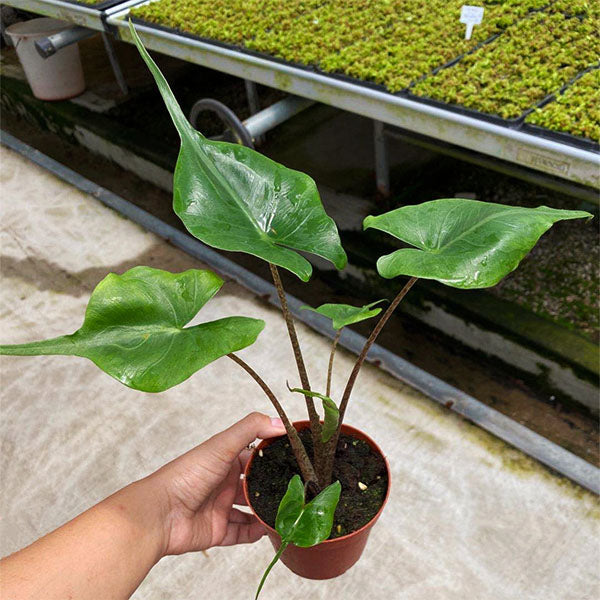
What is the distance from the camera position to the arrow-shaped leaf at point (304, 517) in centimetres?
86

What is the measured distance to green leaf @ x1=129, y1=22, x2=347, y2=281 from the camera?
866 mm

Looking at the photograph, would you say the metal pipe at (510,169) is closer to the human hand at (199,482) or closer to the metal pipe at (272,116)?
the metal pipe at (272,116)

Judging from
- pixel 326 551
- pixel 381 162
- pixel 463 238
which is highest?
pixel 463 238

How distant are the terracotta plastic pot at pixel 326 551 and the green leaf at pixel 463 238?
402 millimetres

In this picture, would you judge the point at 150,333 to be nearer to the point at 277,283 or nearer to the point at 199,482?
the point at 277,283

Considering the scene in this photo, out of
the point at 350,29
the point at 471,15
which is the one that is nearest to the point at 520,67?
the point at 471,15

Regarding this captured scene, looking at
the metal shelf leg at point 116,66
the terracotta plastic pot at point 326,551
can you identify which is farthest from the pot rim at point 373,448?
the metal shelf leg at point 116,66

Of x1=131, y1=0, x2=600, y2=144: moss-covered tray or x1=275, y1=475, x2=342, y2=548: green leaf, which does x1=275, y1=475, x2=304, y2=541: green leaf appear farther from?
x1=131, y1=0, x2=600, y2=144: moss-covered tray

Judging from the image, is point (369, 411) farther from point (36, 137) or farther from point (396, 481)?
point (36, 137)

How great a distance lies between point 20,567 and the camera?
2.84 ft

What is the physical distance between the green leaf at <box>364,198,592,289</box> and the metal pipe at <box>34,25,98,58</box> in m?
2.44

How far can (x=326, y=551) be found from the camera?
3.40 feet

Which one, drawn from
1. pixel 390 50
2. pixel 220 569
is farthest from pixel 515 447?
pixel 390 50

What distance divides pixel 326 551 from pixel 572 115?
1239 millimetres
